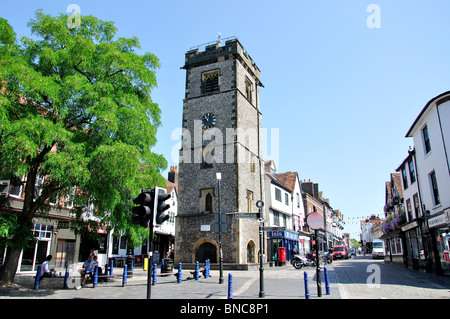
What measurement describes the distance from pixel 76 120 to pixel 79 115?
0.24 meters

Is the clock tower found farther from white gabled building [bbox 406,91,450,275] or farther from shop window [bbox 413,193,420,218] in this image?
white gabled building [bbox 406,91,450,275]

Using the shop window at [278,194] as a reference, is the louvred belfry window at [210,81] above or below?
above

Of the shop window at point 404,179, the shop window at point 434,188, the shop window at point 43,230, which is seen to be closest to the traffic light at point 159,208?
the shop window at point 43,230

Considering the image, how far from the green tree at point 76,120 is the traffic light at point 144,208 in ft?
12.8

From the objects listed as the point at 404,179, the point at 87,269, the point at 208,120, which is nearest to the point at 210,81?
the point at 208,120

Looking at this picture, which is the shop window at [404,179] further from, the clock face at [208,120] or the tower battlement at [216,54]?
the tower battlement at [216,54]

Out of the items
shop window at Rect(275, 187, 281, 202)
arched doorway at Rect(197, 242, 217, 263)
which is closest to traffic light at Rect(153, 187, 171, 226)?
arched doorway at Rect(197, 242, 217, 263)

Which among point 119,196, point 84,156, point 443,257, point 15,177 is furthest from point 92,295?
point 443,257

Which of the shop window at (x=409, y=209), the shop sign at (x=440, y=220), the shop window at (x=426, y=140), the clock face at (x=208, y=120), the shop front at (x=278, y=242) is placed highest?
the clock face at (x=208, y=120)

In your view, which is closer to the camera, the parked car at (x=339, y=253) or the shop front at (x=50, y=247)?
the shop front at (x=50, y=247)

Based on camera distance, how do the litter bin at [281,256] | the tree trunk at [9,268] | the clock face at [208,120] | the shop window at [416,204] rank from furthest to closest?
the litter bin at [281,256] < the clock face at [208,120] < the shop window at [416,204] < the tree trunk at [9,268]

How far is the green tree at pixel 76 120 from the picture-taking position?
11.0 m

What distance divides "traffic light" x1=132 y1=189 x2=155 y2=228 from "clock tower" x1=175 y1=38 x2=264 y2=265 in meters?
17.5

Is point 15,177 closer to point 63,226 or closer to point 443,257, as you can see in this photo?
point 63,226
